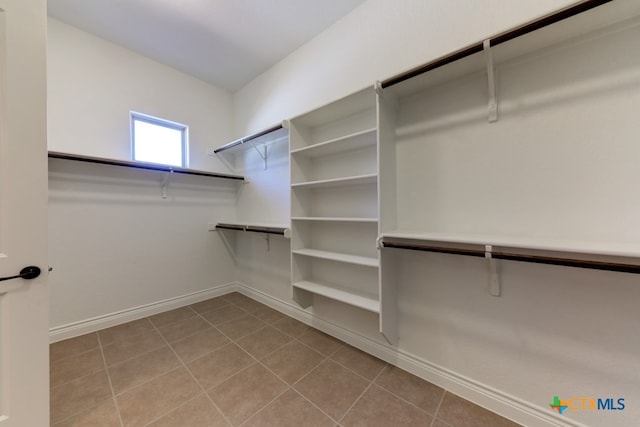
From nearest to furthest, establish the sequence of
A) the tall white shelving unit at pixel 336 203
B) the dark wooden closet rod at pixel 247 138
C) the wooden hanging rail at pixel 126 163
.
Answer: the tall white shelving unit at pixel 336 203, the wooden hanging rail at pixel 126 163, the dark wooden closet rod at pixel 247 138

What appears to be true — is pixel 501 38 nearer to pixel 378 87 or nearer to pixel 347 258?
pixel 378 87

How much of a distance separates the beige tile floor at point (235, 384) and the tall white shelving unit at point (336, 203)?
1.21 feet

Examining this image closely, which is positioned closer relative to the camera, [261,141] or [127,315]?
[127,315]

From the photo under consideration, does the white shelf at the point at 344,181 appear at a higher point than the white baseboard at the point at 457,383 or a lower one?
higher

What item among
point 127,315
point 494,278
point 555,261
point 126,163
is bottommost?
point 127,315

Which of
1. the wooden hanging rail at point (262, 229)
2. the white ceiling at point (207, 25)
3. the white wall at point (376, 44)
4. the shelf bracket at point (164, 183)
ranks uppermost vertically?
the white ceiling at point (207, 25)

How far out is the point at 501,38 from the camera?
1.06 m

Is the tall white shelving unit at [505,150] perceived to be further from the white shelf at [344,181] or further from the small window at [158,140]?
the small window at [158,140]

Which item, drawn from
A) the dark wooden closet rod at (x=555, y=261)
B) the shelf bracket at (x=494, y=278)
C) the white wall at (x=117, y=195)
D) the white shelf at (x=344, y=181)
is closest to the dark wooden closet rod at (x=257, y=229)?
the white wall at (x=117, y=195)

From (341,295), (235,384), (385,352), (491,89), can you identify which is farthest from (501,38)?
(235,384)

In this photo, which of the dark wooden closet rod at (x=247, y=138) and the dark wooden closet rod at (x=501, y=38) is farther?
the dark wooden closet rod at (x=247, y=138)

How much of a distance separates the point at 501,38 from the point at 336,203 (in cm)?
141

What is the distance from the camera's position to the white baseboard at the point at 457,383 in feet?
3.99

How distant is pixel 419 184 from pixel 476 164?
34cm
